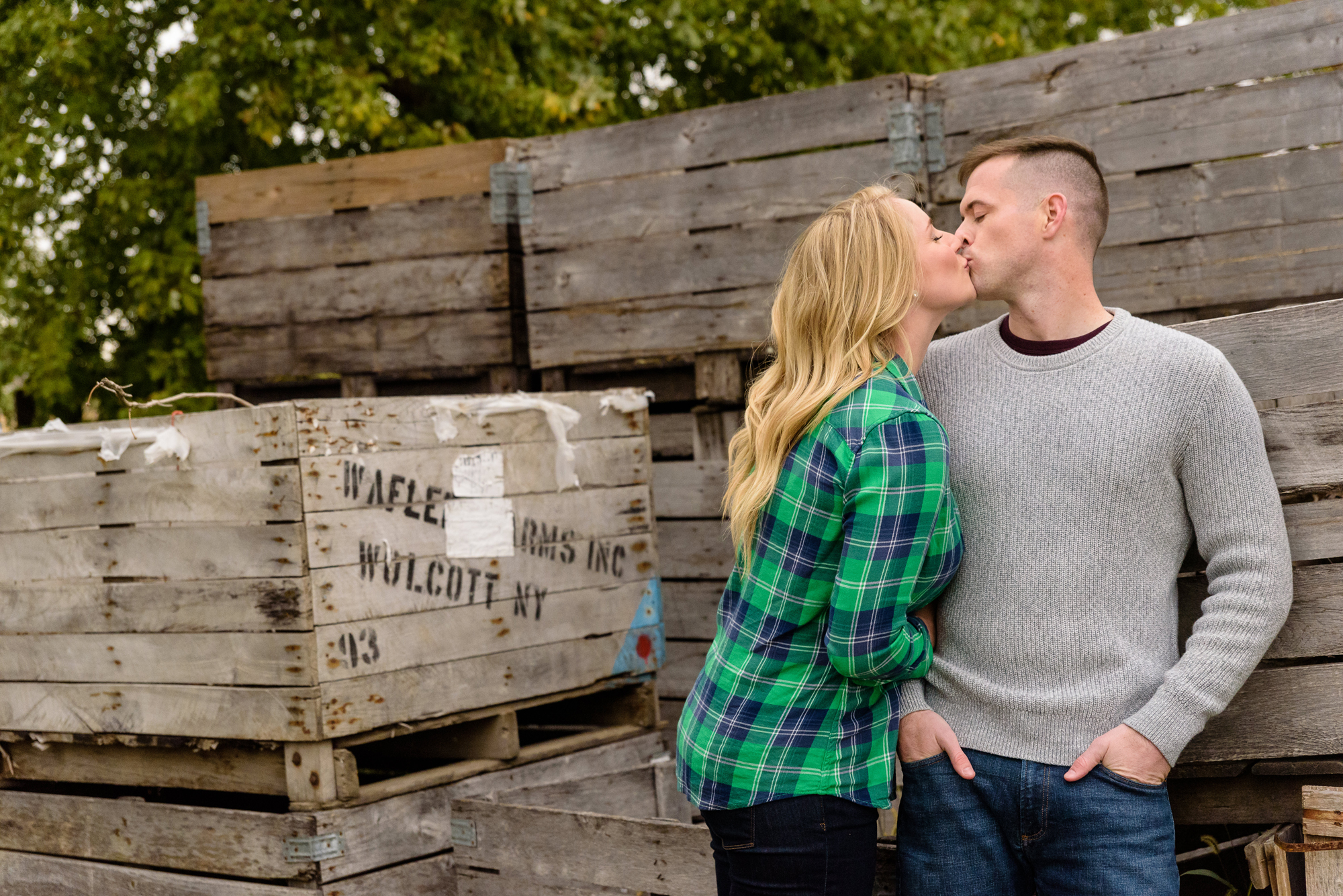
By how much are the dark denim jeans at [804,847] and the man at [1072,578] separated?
7.5 inches

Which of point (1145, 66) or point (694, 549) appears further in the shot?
point (694, 549)

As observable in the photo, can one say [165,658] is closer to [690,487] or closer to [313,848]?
[313,848]

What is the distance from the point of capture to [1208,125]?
4.23 m

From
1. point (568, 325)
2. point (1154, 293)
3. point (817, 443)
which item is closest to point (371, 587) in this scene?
point (817, 443)

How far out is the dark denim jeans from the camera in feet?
7.71

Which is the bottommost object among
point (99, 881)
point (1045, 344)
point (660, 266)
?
point (99, 881)

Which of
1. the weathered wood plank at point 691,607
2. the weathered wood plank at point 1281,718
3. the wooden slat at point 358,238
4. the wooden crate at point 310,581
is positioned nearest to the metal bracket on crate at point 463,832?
the wooden crate at point 310,581

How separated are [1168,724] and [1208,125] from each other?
265 centimetres

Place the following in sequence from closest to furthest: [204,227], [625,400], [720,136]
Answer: [625,400], [720,136], [204,227]

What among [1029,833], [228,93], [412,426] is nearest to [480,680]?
[412,426]

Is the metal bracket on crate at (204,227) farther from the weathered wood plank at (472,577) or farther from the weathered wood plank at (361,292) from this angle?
the weathered wood plank at (472,577)

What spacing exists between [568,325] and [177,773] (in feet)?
7.68

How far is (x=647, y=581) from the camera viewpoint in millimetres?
4457

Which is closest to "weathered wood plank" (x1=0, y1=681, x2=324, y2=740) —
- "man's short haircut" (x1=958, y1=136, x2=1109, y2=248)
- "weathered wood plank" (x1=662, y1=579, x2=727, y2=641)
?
"weathered wood plank" (x1=662, y1=579, x2=727, y2=641)
